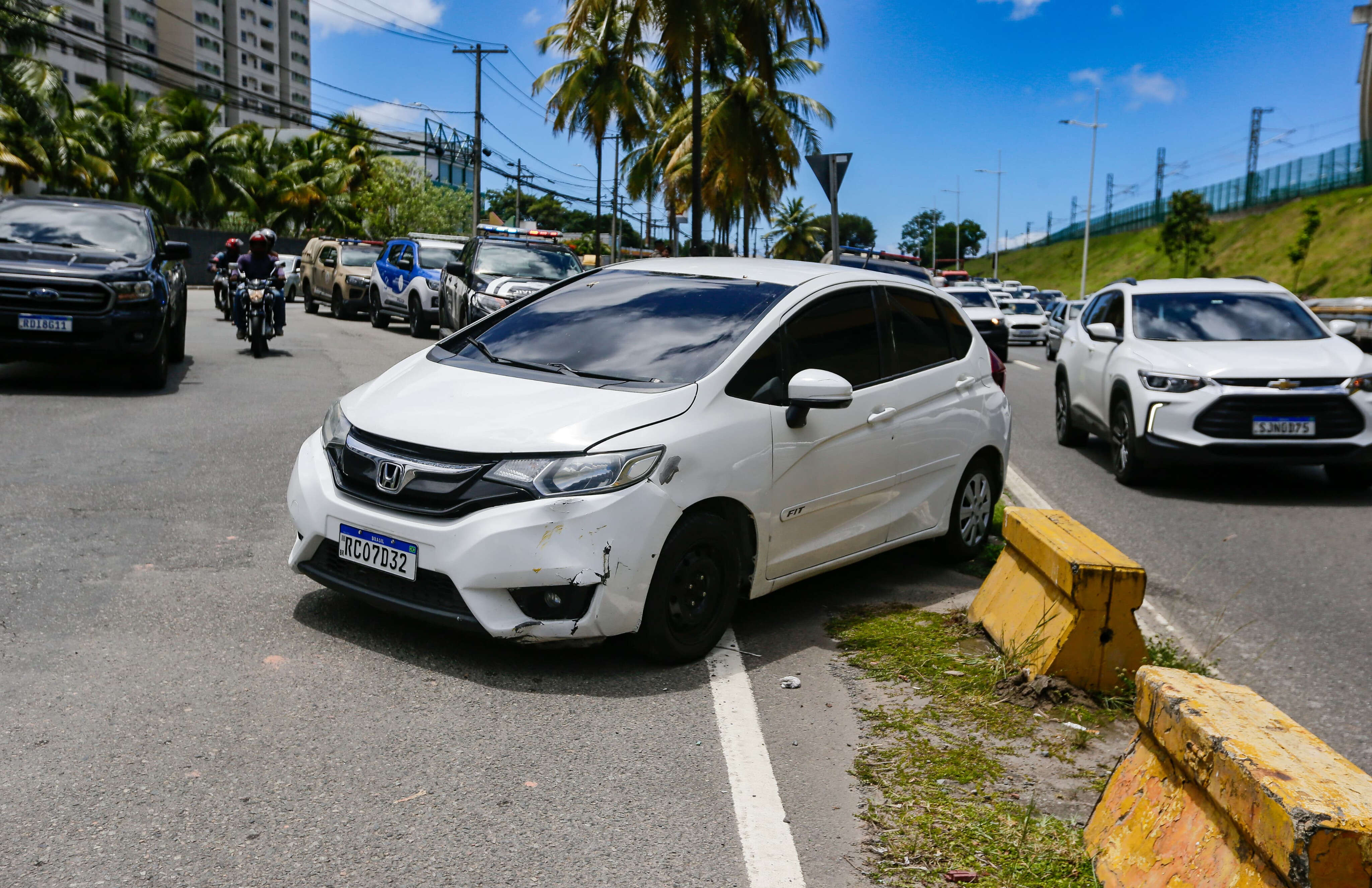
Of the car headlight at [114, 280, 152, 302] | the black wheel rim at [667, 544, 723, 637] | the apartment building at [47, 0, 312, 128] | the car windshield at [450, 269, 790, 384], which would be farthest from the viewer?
the apartment building at [47, 0, 312, 128]

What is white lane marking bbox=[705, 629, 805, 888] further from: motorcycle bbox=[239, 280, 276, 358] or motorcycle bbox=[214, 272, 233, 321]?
motorcycle bbox=[214, 272, 233, 321]

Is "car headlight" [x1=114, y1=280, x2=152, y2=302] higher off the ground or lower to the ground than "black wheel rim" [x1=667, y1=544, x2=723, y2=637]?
higher

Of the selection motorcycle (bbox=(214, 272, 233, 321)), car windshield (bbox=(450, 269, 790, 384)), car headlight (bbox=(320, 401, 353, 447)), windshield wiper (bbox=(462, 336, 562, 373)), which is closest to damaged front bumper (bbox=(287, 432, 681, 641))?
car headlight (bbox=(320, 401, 353, 447))

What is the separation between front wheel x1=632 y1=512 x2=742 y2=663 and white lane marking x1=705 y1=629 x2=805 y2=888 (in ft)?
0.54

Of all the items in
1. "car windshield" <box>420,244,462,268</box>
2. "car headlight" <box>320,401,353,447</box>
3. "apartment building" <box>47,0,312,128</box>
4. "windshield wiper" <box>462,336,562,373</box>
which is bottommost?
"car headlight" <box>320,401,353,447</box>

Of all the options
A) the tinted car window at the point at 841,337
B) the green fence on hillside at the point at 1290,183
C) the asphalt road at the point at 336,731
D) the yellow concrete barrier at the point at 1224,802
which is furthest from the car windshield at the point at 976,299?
the green fence on hillside at the point at 1290,183

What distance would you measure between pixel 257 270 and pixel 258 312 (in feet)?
2.80

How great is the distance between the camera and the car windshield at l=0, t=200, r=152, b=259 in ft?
39.3

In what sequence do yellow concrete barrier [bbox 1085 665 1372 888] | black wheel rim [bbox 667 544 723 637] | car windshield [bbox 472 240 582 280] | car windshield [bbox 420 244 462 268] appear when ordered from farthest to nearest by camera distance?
car windshield [bbox 420 244 462 268], car windshield [bbox 472 240 582 280], black wheel rim [bbox 667 544 723 637], yellow concrete barrier [bbox 1085 665 1372 888]

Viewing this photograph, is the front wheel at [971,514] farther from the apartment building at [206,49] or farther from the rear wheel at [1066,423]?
the apartment building at [206,49]

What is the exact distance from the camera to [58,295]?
11.1 metres

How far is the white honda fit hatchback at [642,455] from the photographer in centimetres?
461

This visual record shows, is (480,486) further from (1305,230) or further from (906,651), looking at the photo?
(1305,230)

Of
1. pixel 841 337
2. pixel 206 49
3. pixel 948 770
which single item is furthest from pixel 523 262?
pixel 206 49
